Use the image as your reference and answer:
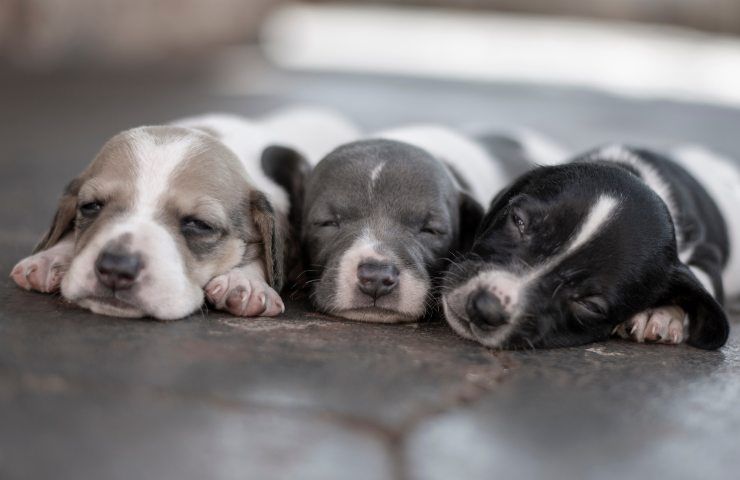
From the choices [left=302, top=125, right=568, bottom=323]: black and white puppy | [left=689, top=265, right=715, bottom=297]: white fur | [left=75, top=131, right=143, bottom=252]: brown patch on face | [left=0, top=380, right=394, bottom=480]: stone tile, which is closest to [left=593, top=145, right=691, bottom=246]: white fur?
[left=689, top=265, right=715, bottom=297]: white fur

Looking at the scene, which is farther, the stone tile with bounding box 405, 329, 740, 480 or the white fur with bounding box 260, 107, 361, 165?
the white fur with bounding box 260, 107, 361, 165

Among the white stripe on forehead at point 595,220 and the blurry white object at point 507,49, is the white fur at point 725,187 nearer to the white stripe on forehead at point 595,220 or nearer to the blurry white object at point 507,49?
the white stripe on forehead at point 595,220

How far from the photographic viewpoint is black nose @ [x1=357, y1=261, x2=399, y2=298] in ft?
18.2

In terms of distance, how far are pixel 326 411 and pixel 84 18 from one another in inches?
740

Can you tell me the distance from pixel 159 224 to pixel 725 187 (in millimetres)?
4919

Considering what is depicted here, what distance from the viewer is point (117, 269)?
4.91 m

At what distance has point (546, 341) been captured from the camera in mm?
5309

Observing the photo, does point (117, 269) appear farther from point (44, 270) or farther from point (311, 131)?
point (311, 131)

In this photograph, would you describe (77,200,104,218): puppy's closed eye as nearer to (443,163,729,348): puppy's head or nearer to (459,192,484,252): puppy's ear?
(443,163,729,348): puppy's head

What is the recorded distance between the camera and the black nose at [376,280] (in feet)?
18.2

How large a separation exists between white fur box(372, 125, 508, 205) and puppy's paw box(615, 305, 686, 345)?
1674 mm

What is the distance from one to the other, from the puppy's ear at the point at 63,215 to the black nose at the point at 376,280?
5.59 feet

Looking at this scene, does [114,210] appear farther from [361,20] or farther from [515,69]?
[361,20]

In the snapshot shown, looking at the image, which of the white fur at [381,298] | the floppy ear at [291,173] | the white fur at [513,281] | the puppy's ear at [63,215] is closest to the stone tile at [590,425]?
the white fur at [513,281]
